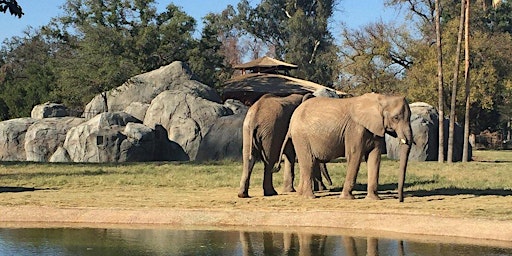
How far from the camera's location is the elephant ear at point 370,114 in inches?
614

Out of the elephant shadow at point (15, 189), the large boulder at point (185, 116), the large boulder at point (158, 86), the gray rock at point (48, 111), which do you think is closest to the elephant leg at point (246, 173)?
the elephant shadow at point (15, 189)

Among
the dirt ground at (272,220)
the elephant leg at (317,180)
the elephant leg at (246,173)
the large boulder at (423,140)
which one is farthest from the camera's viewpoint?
the large boulder at (423,140)

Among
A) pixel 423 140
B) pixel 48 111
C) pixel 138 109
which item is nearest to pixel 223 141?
pixel 138 109

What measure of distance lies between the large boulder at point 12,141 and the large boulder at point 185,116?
15.9ft

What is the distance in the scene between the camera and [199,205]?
1543 cm

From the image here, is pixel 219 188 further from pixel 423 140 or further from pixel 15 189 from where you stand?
pixel 423 140

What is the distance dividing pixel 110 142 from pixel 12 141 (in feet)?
19.0

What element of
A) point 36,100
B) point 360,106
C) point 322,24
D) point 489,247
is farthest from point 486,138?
point 489,247

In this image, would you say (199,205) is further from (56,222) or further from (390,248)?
(390,248)

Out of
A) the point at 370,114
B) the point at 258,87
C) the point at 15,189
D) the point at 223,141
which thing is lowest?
the point at 15,189

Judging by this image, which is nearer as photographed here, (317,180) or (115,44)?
(317,180)

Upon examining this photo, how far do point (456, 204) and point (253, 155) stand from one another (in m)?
4.07

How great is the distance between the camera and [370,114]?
15.7 meters

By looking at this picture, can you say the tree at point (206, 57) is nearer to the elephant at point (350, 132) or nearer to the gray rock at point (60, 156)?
the gray rock at point (60, 156)
